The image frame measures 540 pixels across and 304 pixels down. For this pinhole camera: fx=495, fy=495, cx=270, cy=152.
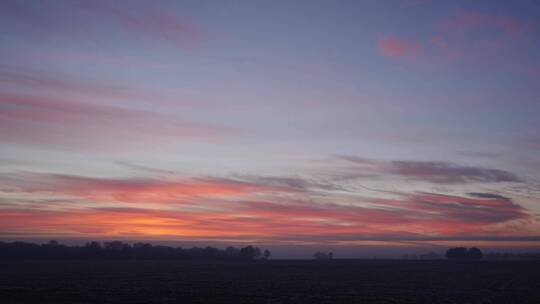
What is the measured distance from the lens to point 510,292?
4359cm

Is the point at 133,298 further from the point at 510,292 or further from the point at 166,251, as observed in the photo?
the point at 166,251

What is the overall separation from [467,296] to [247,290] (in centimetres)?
1821

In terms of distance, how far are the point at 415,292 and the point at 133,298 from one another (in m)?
23.8

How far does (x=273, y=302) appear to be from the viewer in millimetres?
33969

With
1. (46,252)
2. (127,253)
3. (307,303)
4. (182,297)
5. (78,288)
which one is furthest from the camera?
(127,253)

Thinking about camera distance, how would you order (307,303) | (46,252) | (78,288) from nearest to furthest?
(307,303) < (78,288) < (46,252)

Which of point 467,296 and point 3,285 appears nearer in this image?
point 467,296

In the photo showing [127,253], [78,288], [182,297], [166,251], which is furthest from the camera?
[166,251]

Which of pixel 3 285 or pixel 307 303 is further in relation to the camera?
pixel 3 285

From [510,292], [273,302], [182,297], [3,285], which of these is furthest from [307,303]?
[3,285]

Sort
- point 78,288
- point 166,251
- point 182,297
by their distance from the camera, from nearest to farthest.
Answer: point 182,297 < point 78,288 < point 166,251

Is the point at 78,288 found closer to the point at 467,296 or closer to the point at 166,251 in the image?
the point at 467,296

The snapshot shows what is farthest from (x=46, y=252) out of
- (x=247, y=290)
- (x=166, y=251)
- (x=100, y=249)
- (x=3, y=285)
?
(x=247, y=290)

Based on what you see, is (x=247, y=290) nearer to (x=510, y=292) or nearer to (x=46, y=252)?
(x=510, y=292)
